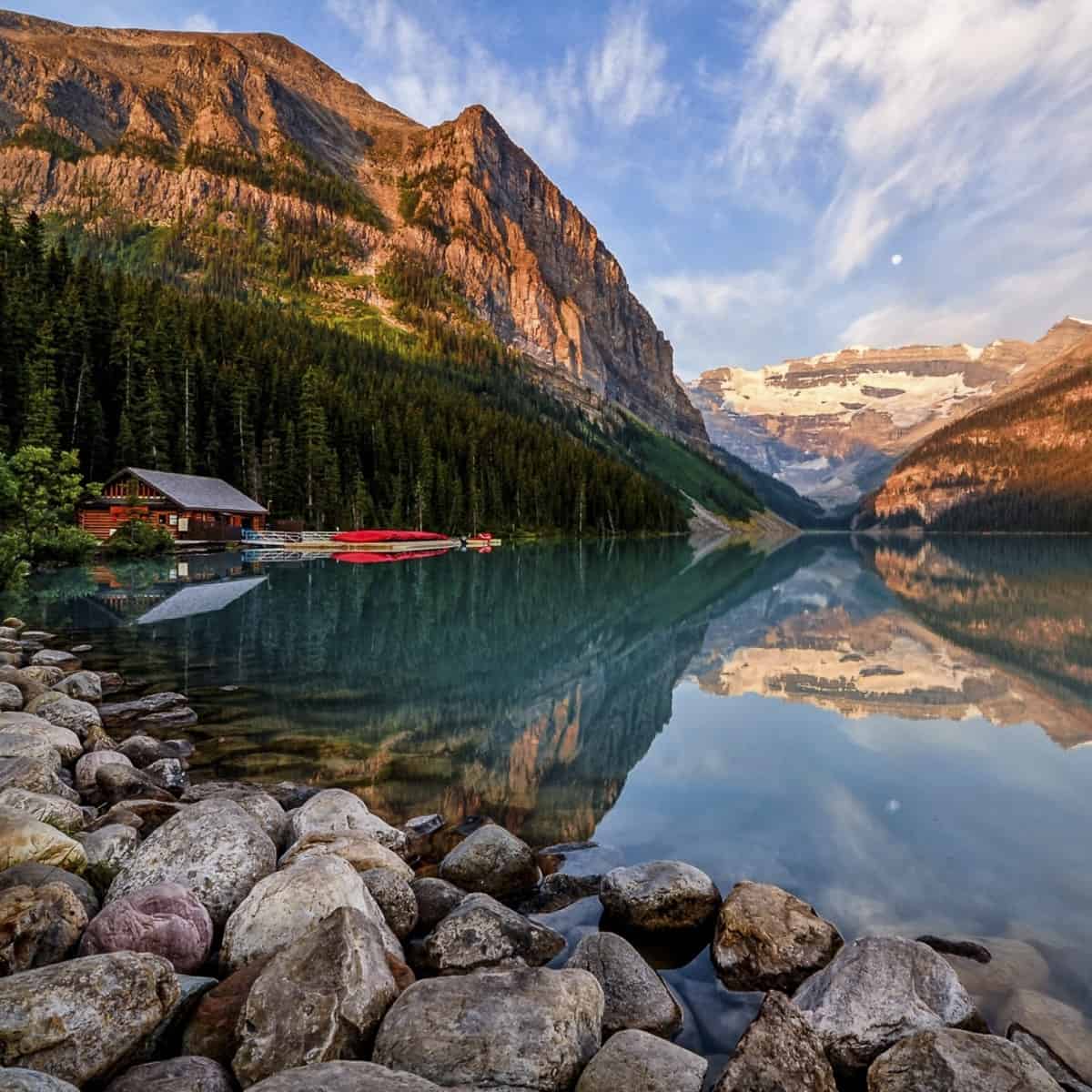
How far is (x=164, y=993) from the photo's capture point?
501cm

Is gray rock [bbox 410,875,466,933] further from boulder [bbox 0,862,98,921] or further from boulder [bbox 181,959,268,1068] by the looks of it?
boulder [bbox 0,862,98,921]

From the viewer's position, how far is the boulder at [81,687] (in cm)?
1508

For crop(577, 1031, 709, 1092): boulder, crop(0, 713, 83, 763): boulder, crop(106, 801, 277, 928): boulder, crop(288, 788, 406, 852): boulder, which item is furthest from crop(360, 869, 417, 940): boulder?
crop(0, 713, 83, 763): boulder

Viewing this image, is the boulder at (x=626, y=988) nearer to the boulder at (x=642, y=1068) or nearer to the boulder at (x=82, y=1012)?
the boulder at (x=642, y=1068)

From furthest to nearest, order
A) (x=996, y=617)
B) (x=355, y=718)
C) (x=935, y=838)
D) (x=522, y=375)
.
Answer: (x=522, y=375) < (x=996, y=617) < (x=355, y=718) < (x=935, y=838)

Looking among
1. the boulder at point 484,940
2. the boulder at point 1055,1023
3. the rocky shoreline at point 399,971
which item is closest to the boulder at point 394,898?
the rocky shoreline at point 399,971

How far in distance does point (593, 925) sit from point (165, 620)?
24473 millimetres

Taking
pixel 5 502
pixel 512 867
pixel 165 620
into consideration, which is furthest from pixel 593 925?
pixel 5 502

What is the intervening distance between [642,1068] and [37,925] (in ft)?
16.2

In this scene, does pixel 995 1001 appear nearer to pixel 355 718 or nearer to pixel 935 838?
pixel 935 838

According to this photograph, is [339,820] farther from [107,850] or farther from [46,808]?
[46,808]

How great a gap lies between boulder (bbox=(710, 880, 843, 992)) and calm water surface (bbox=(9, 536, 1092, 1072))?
0.98 feet

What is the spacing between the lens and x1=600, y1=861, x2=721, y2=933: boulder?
7762mm

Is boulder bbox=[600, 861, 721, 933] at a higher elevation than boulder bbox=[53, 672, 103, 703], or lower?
lower
